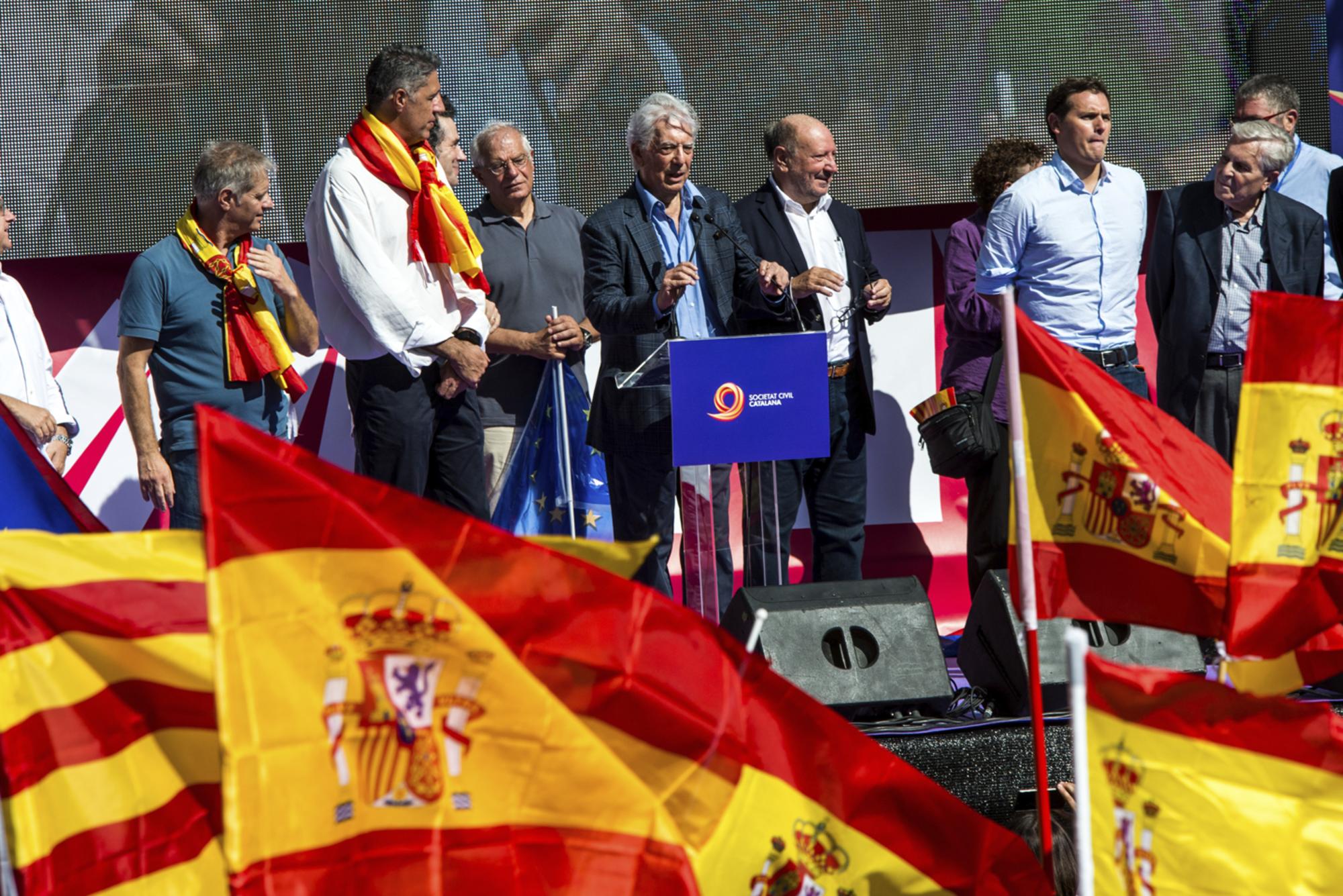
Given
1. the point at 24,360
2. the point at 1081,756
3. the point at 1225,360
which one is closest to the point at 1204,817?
the point at 1081,756

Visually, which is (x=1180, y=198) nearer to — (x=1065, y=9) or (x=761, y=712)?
(x=1065, y=9)

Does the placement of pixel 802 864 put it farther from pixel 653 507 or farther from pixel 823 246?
pixel 823 246

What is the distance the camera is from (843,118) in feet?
19.9

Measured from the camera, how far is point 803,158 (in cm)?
554

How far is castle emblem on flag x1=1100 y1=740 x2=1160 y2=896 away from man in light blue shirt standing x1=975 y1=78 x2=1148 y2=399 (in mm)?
3090

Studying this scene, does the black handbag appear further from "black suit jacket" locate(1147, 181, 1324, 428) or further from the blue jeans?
"black suit jacket" locate(1147, 181, 1324, 428)

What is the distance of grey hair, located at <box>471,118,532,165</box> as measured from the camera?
575 centimetres

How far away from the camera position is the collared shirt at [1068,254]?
17.7ft

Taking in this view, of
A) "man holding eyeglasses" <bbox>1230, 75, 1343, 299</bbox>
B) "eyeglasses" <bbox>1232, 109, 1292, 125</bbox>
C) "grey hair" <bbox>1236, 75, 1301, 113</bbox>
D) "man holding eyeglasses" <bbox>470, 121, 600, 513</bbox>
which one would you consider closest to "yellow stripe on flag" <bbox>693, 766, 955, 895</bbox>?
"man holding eyeglasses" <bbox>470, 121, 600, 513</bbox>

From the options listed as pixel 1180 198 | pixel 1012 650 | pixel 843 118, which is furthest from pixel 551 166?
pixel 1012 650

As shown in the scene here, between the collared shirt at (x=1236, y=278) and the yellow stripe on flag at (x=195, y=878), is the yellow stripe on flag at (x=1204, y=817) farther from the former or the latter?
the collared shirt at (x=1236, y=278)

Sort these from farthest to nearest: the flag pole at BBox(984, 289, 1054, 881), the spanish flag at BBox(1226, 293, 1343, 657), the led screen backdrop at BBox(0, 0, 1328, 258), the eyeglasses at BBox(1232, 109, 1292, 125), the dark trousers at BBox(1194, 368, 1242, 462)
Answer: the eyeglasses at BBox(1232, 109, 1292, 125)
the led screen backdrop at BBox(0, 0, 1328, 258)
the dark trousers at BBox(1194, 368, 1242, 462)
the spanish flag at BBox(1226, 293, 1343, 657)
the flag pole at BBox(984, 289, 1054, 881)

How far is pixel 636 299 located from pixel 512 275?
0.94 meters

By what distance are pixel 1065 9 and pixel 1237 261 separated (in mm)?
1202
